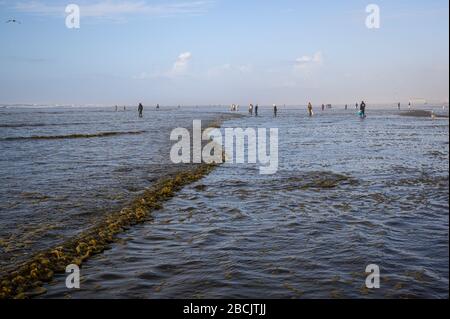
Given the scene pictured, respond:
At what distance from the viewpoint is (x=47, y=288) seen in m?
6.12

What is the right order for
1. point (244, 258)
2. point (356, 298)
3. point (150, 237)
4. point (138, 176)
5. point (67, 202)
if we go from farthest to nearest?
point (138, 176), point (67, 202), point (150, 237), point (244, 258), point (356, 298)

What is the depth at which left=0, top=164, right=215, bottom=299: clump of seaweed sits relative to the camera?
616 centimetres

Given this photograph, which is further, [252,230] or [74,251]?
[252,230]

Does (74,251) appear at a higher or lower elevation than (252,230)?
lower

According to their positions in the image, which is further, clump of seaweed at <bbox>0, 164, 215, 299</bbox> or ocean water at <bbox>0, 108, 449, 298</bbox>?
clump of seaweed at <bbox>0, 164, 215, 299</bbox>

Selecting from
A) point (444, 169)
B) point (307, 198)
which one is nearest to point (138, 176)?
point (307, 198)

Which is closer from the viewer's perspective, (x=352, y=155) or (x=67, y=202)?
(x=67, y=202)

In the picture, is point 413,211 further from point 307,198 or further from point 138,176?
point 138,176

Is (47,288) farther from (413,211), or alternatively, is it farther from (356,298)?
(413,211)

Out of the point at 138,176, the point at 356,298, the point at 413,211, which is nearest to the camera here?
the point at 356,298

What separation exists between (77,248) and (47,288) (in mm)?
1599

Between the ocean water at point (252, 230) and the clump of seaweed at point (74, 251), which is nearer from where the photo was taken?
the ocean water at point (252, 230)

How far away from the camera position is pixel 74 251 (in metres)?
7.60

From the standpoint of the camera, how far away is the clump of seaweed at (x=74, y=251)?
6156mm
